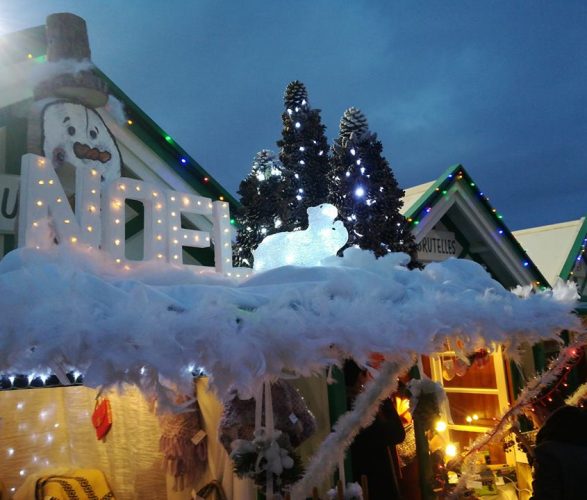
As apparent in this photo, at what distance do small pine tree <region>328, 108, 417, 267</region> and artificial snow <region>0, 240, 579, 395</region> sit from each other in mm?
3056

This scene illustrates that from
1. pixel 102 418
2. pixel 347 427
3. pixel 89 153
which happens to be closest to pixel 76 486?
pixel 102 418

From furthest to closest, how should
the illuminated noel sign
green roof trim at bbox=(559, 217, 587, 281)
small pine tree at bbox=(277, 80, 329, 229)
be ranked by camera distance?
green roof trim at bbox=(559, 217, 587, 281), small pine tree at bbox=(277, 80, 329, 229), the illuminated noel sign

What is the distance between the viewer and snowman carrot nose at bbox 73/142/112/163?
544 centimetres

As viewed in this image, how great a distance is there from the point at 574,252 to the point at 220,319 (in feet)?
34.0

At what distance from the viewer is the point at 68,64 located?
17.1 feet

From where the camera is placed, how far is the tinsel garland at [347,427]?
3227 millimetres

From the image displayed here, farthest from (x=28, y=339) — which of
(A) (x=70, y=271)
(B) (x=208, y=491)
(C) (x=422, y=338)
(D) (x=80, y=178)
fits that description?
(B) (x=208, y=491)

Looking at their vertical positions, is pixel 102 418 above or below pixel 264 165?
below

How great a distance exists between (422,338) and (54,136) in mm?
4188

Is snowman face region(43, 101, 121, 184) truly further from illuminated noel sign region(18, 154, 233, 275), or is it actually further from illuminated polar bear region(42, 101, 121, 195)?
illuminated noel sign region(18, 154, 233, 275)

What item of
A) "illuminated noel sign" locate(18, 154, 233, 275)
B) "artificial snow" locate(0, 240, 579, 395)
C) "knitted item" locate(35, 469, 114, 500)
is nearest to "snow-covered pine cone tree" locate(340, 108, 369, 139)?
"illuminated noel sign" locate(18, 154, 233, 275)

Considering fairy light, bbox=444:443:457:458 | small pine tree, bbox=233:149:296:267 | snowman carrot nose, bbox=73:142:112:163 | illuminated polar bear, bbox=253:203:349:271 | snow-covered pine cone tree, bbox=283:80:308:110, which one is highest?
snow-covered pine cone tree, bbox=283:80:308:110

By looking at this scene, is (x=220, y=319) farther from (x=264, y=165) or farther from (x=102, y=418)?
(x=264, y=165)

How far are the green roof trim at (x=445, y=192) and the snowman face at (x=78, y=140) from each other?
165 inches
